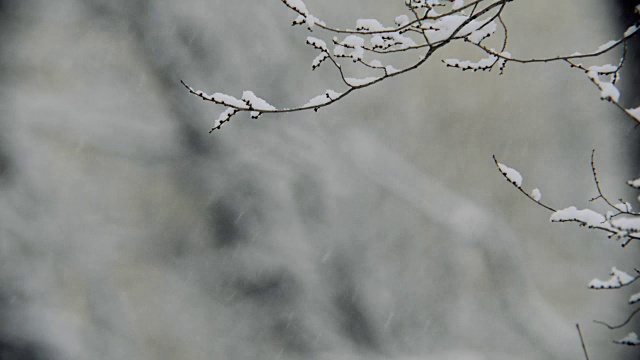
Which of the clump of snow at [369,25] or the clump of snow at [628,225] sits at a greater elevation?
the clump of snow at [369,25]

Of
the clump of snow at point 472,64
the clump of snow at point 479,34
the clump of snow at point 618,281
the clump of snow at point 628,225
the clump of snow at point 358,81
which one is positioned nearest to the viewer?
the clump of snow at point 628,225

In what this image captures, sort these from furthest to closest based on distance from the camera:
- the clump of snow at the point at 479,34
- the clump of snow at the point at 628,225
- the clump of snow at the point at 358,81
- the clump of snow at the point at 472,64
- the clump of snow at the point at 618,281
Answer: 1. the clump of snow at the point at 472,64
2. the clump of snow at the point at 479,34
3. the clump of snow at the point at 358,81
4. the clump of snow at the point at 618,281
5. the clump of snow at the point at 628,225

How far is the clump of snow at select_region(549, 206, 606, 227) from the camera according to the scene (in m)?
2.41

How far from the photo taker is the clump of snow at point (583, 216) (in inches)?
Result: 94.9

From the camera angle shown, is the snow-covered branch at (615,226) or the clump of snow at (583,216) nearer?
the snow-covered branch at (615,226)

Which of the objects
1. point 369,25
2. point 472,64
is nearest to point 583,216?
point 472,64

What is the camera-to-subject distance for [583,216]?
2.46m

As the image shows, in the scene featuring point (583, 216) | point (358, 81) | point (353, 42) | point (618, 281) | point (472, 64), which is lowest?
point (618, 281)

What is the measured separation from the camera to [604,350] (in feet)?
31.0

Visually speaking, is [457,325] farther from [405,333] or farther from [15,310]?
[15,310]

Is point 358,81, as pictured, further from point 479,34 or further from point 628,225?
point 628,225

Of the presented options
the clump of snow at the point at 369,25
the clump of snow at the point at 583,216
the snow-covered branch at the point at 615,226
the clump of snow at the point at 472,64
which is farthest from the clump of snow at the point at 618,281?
the clump of snow at the point at 369,25

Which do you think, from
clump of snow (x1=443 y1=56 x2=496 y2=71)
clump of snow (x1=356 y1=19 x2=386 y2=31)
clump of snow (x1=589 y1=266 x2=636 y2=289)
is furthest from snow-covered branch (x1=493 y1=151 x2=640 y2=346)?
clump of snow (x1=356 y1=19 x2=386 y2=31)

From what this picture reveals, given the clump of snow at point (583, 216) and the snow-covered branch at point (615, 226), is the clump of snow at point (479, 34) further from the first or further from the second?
the clump of snow at point (583, 216)
